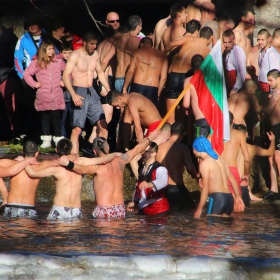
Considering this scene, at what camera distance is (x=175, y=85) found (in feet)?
51.9

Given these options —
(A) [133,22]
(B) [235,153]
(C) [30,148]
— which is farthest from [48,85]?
(B) [235,153]

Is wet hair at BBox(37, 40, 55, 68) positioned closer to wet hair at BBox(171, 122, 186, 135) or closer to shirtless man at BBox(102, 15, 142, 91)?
shirtless man at BBox(102, 15, 142, 91)

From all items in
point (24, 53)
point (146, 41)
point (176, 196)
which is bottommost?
point (176, 196)

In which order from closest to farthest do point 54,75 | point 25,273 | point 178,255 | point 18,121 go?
1. point 25,273
2. point 178,255
3. point 54,75
4. point 18,121

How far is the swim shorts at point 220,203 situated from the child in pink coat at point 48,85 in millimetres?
3288

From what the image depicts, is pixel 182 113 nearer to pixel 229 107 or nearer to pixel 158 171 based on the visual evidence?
pixel 229 107

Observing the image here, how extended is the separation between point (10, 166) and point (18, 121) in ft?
11.9

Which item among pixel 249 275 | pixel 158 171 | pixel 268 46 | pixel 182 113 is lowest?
pixel 249 275

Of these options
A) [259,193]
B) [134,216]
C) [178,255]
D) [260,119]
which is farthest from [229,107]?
[178,255]

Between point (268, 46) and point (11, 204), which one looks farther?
point (268, 46)

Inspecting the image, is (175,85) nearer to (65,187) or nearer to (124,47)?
(124,47)

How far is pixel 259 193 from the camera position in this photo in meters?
16.3

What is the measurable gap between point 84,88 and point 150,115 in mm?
1230

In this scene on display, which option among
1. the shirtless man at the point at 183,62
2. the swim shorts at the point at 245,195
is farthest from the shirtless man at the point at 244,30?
the swim shorts at the point at 245,195
